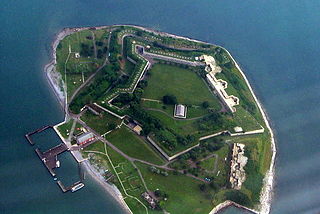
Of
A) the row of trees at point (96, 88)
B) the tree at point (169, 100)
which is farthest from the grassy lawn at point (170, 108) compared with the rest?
the row of trees at point (96, 88)

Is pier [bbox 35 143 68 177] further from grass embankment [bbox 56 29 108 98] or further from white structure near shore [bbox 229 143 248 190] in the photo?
white structure near shore [bbox 229 143 248 190]

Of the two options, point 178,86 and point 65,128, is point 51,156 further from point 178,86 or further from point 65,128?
point 178,86

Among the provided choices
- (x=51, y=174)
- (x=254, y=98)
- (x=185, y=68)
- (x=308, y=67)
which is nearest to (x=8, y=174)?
(x=51, y=174)

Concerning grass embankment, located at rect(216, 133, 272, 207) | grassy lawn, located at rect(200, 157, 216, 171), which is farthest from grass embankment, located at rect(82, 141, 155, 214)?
grass embankment, located at rect(216, 133, 272, 207)

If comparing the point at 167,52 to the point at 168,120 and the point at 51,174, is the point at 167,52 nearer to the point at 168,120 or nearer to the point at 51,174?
the point at 168,120

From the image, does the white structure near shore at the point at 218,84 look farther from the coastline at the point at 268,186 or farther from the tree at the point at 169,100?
the tree at the point at 169,100

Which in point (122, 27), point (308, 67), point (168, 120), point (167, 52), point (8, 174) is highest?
point (122, 27)
